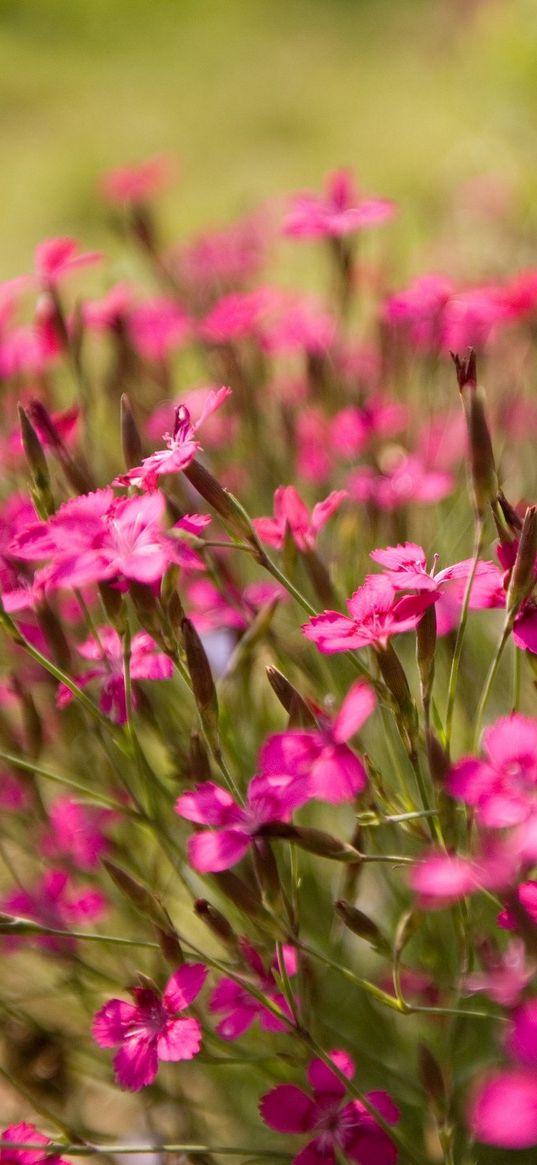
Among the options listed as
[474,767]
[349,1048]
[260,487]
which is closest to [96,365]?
[260,487]

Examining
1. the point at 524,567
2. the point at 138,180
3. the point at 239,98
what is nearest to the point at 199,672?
the point at 524,567

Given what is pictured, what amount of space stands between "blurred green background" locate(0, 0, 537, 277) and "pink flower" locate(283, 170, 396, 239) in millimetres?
1993

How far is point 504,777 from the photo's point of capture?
41cm

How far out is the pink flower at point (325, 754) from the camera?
40 centimetres

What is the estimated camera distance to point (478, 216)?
226cm

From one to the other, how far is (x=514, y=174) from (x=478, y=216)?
0.39 metres

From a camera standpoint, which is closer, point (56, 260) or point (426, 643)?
point (426, 643)

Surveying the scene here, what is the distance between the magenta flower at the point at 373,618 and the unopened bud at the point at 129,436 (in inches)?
6.0

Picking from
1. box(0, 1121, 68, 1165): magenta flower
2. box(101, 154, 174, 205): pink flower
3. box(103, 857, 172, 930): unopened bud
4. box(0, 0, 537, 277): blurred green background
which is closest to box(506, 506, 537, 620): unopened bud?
box(103, 857, 172, 930): unopened bud

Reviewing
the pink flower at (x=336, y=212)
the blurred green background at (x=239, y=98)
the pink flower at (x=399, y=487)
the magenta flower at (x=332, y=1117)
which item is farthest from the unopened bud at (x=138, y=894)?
the blurred green background at (x=239, y=98)

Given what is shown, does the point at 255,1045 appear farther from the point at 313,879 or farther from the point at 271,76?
the point at 271,76

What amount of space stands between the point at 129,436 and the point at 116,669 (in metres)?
0.14

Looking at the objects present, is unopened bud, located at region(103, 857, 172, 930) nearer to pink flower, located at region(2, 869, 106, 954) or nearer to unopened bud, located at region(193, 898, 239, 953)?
unopened bud, located at region(193, 898, 239, 953)

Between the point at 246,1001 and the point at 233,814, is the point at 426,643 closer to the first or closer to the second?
the point at 233,814
